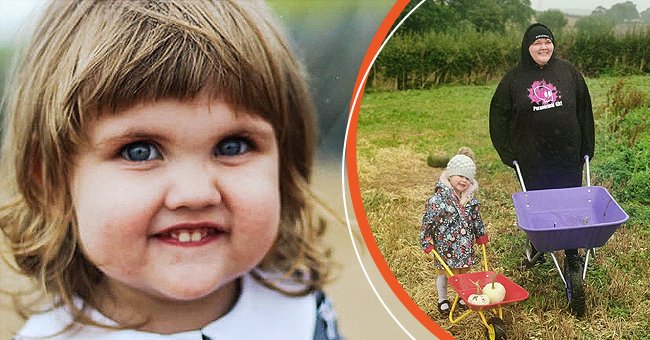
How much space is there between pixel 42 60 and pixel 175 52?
46 cm

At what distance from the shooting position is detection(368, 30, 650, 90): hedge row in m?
2.82

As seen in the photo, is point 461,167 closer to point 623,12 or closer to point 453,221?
point 453,221

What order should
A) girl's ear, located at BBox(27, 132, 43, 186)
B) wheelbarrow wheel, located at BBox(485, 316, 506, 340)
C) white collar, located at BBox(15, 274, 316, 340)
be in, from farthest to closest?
wheelbarrow wheel, located at BBox(485, 316, 506, 340), white collar, located at BBox(15, 274, 316, 340), girl's ear, located at BBox(27, 132, 43, 186)

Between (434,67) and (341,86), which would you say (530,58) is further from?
(341,86)

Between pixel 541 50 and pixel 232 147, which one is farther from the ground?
pixel 541 50

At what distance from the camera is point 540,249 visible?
2.98 meters

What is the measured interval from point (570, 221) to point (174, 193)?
1592 millimetres

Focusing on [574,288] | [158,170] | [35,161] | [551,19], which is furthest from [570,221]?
[35,161]

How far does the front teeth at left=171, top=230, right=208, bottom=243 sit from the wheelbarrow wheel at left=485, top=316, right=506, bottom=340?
1181 millimetres

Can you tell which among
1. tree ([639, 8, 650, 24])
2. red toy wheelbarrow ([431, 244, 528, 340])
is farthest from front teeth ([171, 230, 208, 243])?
tree ([639, 8, 650, 24])

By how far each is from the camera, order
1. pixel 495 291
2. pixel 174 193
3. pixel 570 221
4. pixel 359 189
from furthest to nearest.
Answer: pixel 570 221 < pixel 495 291 < pixel 359 189 < pixel 174 193

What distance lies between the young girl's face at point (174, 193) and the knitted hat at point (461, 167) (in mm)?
709

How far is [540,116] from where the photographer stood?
299cm

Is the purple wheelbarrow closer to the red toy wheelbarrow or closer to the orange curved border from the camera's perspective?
the red toy wheelbarrow
